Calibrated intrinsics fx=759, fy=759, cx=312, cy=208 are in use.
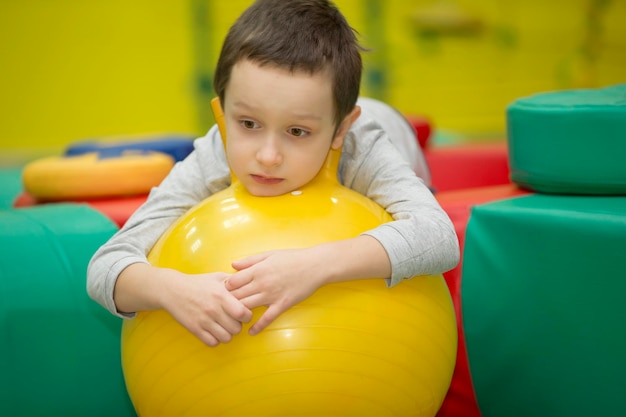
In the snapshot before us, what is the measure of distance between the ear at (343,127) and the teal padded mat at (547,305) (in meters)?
0.30

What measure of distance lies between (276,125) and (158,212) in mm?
258

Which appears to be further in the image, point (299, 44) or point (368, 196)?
point (368, 196)

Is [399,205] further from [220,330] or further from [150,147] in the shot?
[150,147]

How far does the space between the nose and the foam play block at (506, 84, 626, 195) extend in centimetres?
53

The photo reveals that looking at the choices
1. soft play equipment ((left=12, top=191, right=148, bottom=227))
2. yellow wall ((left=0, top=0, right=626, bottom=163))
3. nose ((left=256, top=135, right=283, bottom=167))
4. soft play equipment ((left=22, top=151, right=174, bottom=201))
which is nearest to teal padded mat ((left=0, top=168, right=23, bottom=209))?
soft play equipment ((left=12, top=191, right=148, bottom=227))

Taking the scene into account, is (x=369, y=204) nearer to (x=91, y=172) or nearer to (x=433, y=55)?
(x=91, y=172)

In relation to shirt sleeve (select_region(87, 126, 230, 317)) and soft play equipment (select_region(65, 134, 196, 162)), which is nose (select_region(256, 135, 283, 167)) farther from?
soft play equipment (select_region(65, 134, 196, 162))

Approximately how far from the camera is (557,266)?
3.73ft

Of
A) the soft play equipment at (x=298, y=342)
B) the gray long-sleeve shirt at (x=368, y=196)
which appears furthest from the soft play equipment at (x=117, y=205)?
the soft play equipment at (x=298, y=342)

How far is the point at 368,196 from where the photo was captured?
1137 mm

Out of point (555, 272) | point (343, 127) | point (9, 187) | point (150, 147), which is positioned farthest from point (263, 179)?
point (9, 187)

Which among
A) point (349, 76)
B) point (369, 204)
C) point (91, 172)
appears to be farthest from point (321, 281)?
point (91, 172)

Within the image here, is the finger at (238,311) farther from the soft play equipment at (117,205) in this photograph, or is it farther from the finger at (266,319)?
the soft play equipment at (117,205)

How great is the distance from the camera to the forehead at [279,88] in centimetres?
96
